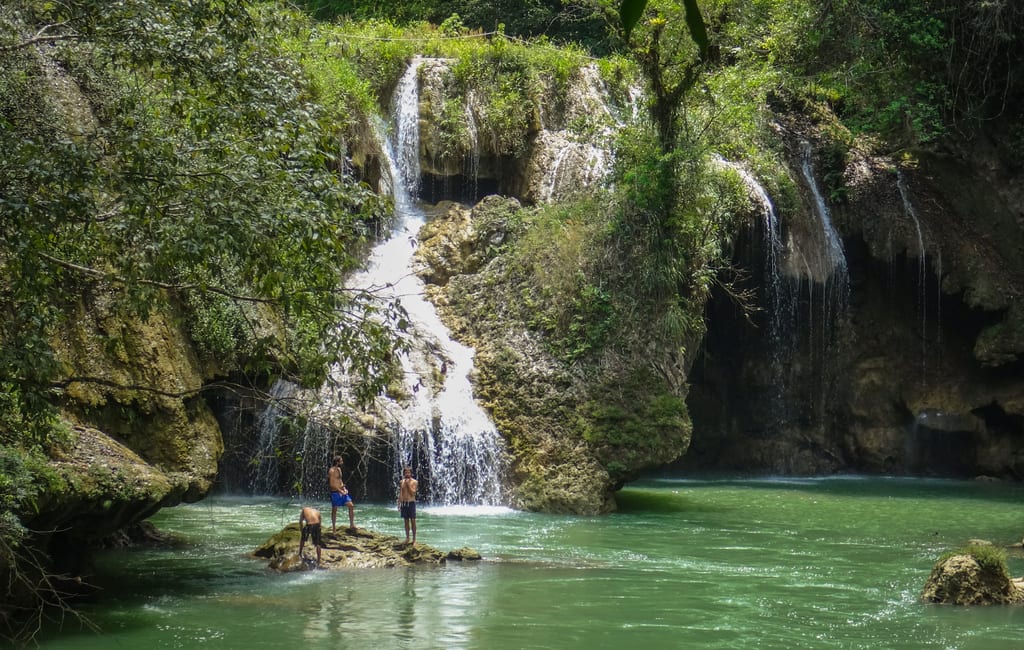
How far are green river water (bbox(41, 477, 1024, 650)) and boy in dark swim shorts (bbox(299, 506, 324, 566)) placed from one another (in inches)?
13.0

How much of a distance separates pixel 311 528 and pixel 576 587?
3.09 m

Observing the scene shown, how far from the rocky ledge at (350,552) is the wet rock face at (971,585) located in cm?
528

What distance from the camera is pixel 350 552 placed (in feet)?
44.1

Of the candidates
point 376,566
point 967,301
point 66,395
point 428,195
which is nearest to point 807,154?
point 967,301

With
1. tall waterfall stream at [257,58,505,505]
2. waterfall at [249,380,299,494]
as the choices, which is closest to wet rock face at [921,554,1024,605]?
tall waterfall stream at [257,58,505,505]

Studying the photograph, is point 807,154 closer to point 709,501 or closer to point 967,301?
point 967,301

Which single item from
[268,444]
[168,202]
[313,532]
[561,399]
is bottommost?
[313,532]

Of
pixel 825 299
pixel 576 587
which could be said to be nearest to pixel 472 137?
pixel 825 299

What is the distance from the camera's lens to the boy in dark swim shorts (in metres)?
12.6

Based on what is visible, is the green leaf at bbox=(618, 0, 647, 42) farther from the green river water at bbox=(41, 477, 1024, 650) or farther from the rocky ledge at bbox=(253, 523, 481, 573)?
the rocky ledge at bbox=(253, 523, 481, 573)

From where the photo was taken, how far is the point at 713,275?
21.0m

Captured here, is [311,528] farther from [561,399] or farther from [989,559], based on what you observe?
[561,399]

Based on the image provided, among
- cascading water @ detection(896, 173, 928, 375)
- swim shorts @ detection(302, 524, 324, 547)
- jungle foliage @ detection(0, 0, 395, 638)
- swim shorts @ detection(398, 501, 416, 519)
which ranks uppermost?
cascading water @ detection(896, 173, 928, 375)

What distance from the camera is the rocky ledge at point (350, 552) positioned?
42.8 ft
